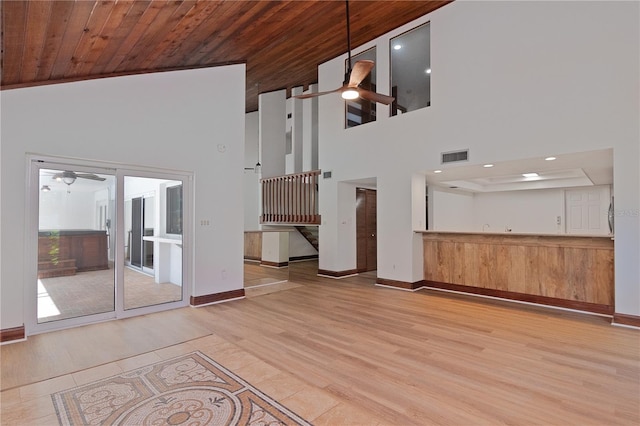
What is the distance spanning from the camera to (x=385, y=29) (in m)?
6.57

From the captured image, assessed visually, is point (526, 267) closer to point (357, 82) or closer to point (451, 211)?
point (451, 211)

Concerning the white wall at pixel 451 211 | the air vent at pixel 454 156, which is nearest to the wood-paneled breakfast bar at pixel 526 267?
the air vent at pixel 454 156

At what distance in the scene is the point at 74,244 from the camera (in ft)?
14.4

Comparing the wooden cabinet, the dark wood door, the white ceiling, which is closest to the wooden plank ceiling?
the wooden cabinet

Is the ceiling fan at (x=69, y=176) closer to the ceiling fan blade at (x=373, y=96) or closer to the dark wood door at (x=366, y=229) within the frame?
the ceiling fan blade at (x=373, y=96)

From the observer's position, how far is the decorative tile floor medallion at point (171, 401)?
7.45 ft

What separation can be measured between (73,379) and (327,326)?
2632 mm

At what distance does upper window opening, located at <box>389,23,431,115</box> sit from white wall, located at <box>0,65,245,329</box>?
3094mm

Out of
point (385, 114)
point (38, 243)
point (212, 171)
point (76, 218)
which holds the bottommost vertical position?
point (38, 243)

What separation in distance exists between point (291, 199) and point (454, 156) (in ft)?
14.3

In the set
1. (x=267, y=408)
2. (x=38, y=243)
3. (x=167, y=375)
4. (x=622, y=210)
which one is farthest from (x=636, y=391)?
(x=38, y=243)

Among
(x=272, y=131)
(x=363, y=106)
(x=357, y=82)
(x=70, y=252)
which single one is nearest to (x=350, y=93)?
(x=357, y=82)

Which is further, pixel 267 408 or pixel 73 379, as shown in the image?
pixel 73 379

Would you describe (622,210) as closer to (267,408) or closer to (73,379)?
(267,408)
